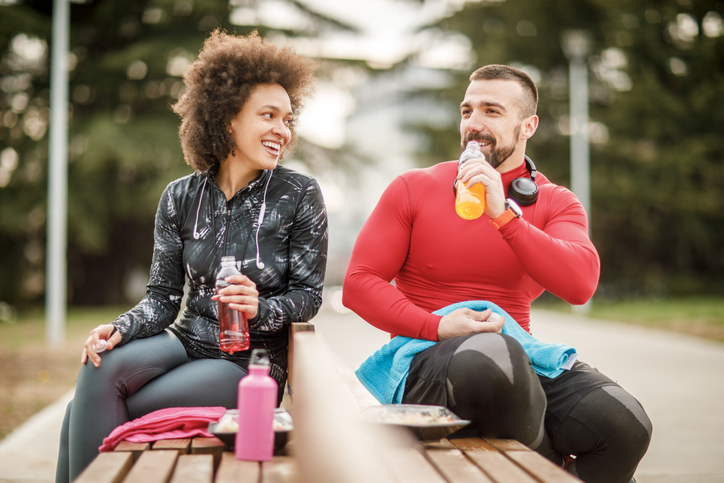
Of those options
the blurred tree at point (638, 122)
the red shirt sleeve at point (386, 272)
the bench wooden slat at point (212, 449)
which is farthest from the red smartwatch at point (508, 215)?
the blurred tree at point (638, 122)

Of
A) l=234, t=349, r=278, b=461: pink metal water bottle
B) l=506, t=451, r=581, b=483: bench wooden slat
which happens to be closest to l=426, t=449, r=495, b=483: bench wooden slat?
l=506, t=451, r=581, b=483: bench wooden slat

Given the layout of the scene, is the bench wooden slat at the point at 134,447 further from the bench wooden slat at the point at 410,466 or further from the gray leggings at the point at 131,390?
the bench wooden slat at the point at 410,466

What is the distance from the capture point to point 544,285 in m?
2.80

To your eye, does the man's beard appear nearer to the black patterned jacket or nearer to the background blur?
the black patterned jacket

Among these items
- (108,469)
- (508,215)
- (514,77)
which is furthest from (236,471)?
(514,77)

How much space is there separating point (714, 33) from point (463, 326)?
81.1 feet

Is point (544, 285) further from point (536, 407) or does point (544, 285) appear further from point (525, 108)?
point (525, 108)

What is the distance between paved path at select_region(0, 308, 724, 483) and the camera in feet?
14.3

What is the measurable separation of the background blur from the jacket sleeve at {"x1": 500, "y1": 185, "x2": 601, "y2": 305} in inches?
545

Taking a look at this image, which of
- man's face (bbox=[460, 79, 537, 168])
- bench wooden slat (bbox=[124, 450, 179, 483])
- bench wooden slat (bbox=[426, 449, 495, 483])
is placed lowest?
bench wooden slat (bbox=[124, 450, 179, 483])

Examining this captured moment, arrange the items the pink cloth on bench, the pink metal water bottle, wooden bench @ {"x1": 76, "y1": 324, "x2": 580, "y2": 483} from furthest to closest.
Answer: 1. the pink cloth on bench
2. the pink metal water bottle
3. wooden bench @ {"x1": 76, "y1": 324, "x2": 580, "y2": 483}

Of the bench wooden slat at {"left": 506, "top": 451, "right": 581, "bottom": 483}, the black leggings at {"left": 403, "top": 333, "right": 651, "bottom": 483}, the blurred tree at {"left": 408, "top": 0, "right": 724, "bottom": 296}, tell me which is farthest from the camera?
the blurred tree at {"left": 408, "top": 0, "right": 724, "bottom": 296}

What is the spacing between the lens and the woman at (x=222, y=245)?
8.58ft

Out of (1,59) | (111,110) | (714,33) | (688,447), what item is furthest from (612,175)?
(688,447)
